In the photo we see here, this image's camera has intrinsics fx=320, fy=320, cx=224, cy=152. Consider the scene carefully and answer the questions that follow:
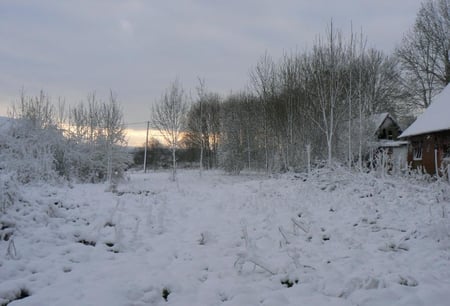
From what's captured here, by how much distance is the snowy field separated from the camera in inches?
145

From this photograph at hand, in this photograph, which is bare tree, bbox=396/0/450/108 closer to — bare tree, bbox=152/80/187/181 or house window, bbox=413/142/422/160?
house window, bbox=413/142/422/160

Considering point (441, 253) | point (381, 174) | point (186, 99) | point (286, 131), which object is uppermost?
point (186, 99)

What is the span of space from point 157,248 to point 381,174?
271 inches

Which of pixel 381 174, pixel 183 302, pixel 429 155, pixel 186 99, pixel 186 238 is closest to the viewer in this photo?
pixel 183 302

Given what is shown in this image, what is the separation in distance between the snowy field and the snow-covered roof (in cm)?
1278

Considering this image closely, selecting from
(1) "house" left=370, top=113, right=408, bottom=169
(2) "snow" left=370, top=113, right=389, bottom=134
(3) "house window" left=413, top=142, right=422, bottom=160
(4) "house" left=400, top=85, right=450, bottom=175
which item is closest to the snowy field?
(4) "house" left=400, top=85, right=450, bottom=175

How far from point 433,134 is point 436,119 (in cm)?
Result: 135

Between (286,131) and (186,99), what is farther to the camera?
(186,99)

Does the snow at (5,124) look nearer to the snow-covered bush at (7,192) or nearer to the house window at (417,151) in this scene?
the snow-covered bush at (7,192)

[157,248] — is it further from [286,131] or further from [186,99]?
[186,99]

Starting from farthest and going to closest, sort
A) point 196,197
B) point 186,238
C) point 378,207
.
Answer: point 196,197 → point 378,207 → point 186,238

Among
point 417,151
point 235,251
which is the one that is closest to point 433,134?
point 417,151

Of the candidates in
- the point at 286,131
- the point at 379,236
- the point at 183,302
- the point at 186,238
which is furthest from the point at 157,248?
the point at 286,131

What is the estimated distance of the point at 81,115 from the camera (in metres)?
21.4
